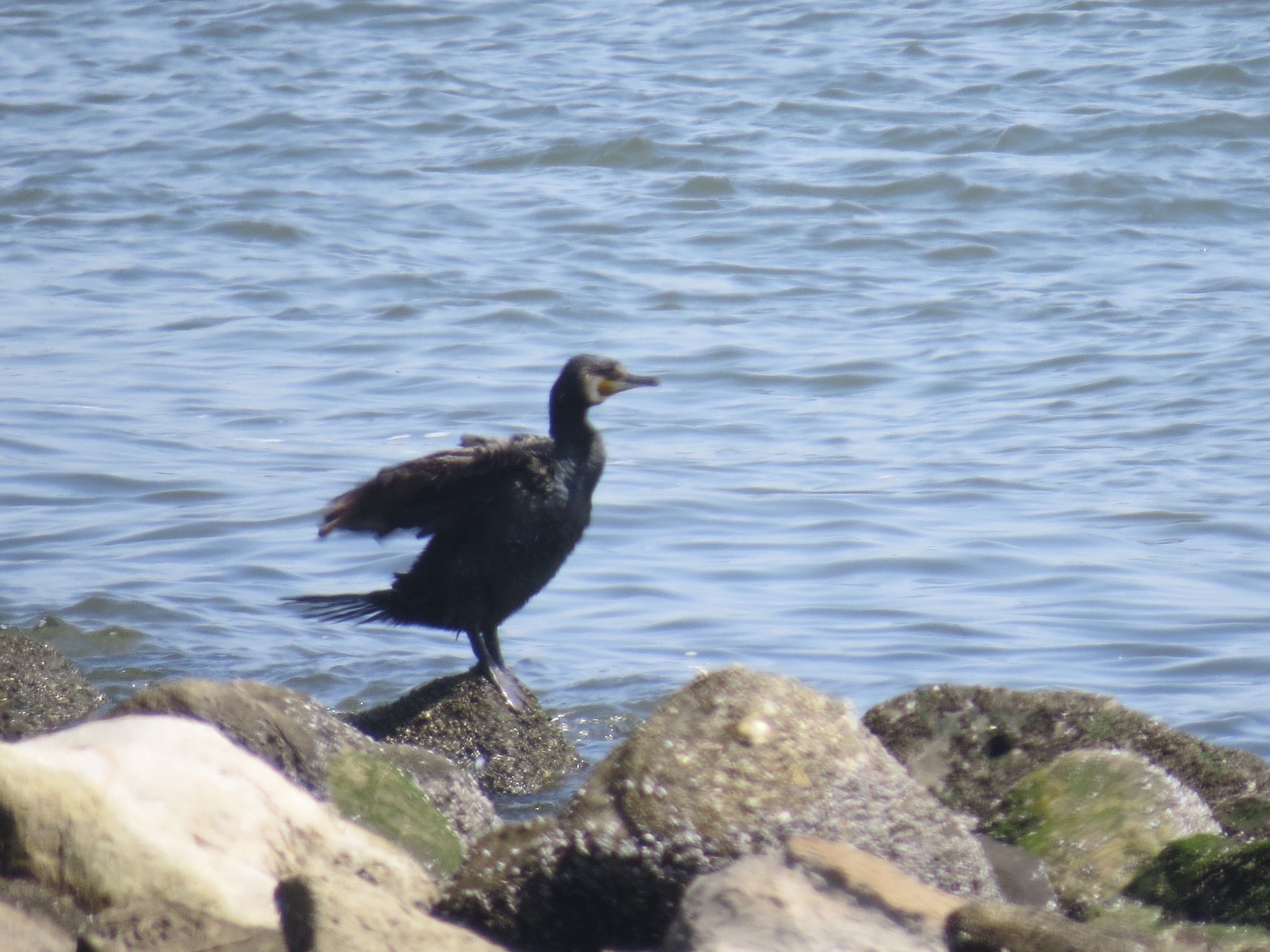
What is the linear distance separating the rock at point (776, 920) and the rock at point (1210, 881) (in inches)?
33.0

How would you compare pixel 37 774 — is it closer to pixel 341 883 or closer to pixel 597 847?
pixel 341 883

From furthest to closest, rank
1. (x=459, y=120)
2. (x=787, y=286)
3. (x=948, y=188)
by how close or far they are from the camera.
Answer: (x=459, y=120) → (x=948, y=188) → (x=787, y=286)

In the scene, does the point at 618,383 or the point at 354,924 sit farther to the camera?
the point at 618,383

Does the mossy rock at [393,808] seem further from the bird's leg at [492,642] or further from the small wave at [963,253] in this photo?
the small wave at [963,253]

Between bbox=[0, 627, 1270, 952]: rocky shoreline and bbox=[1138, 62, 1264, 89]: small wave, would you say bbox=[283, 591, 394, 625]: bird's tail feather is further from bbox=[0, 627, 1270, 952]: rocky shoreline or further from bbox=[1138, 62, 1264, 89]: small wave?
bbox=[1138, 62, 1264, 89]: small wave

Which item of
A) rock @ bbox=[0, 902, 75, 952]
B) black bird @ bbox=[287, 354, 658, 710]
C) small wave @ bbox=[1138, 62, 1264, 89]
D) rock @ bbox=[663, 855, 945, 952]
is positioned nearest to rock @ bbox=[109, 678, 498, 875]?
rock @ bbox=[0, 902, 75, 952]

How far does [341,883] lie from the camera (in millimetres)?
3393

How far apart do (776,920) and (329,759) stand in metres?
1.45

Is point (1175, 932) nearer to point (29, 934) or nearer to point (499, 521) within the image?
point (29, 934)

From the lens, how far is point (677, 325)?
37.3 feet

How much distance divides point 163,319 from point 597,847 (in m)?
8.55

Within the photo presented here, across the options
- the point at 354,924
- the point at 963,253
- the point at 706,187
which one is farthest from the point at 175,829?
the point at 706,187

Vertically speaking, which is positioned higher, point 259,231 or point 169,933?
point 169,933

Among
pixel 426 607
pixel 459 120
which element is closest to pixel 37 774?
pixel 426 607
